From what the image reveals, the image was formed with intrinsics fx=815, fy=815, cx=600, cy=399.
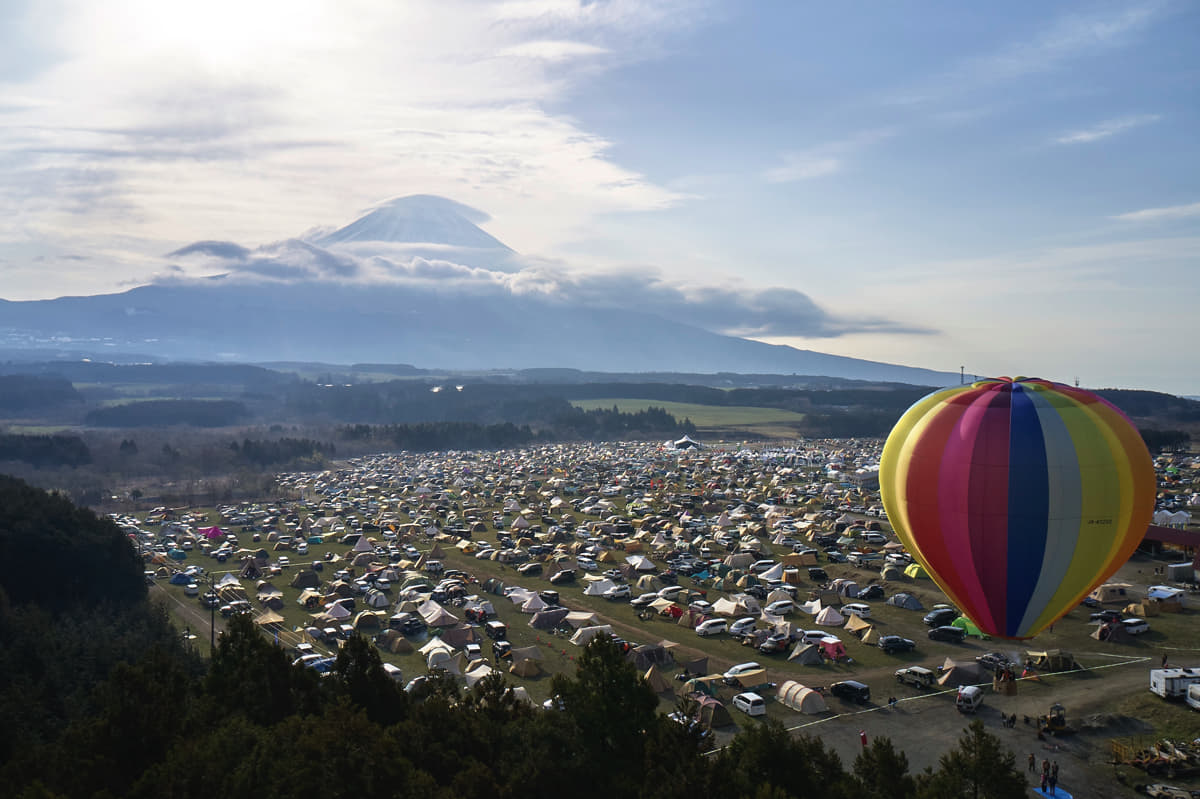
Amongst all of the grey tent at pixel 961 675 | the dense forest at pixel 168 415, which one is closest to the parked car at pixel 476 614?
the grey tent at pixel 961 675

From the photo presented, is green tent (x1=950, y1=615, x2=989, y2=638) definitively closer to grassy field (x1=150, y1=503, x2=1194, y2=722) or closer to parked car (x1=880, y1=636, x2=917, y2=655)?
grassy field (x1=150, y1=503, x2=1194, y2=722)

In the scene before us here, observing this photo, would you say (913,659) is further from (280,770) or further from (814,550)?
(280,770)

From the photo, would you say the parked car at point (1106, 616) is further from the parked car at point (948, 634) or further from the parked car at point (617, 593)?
the parked car at point (617, 593)

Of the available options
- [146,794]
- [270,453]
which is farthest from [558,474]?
[146,794]

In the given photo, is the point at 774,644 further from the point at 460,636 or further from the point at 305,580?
the point at 305,580

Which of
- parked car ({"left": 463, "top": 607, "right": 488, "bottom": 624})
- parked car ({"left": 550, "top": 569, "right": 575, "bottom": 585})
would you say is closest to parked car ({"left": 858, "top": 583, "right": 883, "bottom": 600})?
parked car ({"left": 550, "top": 569, "right": 575, "bottom": 585})

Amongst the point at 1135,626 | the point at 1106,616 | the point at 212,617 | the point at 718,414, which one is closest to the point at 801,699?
the point at 1135,626
